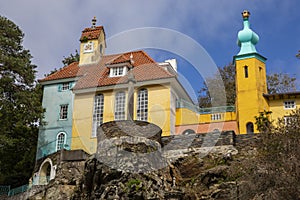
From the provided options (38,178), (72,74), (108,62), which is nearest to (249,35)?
(108,62)

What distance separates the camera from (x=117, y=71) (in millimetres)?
29969

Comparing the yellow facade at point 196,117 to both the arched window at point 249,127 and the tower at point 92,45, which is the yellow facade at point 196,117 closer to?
the arched window at point 249,127

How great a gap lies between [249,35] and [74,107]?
13.6 m

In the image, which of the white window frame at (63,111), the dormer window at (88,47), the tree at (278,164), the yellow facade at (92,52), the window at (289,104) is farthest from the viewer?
the dormer window at (88,47)

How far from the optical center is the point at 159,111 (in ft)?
90.4

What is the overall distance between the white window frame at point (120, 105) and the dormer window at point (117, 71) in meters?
1.85

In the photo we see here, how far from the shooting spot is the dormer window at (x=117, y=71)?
2972 centimetres

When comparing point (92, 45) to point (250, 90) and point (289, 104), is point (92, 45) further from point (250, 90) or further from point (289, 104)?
point (289, 104)

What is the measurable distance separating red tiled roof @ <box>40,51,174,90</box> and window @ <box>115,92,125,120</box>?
969 mm

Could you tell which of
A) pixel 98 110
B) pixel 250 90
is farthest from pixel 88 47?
pixel 250 90

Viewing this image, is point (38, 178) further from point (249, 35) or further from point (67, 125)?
point (249, 35)

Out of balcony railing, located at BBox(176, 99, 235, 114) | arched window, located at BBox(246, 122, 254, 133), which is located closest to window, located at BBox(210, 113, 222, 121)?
balcony railing, located at BBox(176, 99, 235, 114)

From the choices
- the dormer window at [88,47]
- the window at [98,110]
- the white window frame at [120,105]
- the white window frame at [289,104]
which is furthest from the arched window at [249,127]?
the dormer window at [88,47]

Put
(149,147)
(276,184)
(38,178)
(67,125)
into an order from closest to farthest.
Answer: (276,184) → (149,147) → (38,178) → (67,125)
